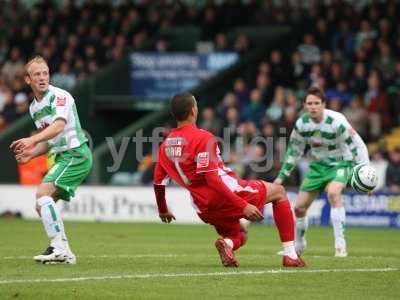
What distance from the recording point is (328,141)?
14.5 m

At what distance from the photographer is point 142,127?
2758 centimetres

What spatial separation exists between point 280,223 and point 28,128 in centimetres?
1836

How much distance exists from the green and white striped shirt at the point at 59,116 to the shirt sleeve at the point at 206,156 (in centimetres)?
178

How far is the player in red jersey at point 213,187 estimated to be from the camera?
10.9m

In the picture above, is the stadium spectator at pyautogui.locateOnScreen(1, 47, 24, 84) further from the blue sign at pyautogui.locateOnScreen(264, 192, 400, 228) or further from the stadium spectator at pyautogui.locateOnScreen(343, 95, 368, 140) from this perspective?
the blue sign at pyautogui.locateOnScreen(264, 192, 400, 228)

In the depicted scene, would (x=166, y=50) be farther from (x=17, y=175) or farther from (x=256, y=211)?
(x=256, y=211)

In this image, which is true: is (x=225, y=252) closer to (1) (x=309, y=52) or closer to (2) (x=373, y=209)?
(2) (x=373, y=209)

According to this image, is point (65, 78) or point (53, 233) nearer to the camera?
point (53, 233)

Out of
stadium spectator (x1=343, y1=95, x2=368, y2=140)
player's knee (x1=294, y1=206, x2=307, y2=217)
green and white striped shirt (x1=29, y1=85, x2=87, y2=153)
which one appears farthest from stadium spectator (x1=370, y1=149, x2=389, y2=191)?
green and white striped shirt (x1=29, y1=85, x2=87, y2=153)

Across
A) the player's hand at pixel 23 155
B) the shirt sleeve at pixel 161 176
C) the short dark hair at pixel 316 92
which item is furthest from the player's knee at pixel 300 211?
the player's hand at pixel 23 155

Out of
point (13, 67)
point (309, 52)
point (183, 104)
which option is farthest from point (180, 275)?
point (13, 67)

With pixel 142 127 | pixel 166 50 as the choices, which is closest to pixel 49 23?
pixel 166 50

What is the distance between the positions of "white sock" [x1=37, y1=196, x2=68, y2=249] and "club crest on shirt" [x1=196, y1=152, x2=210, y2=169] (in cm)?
185

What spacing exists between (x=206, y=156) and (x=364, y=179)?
11.1 ft
